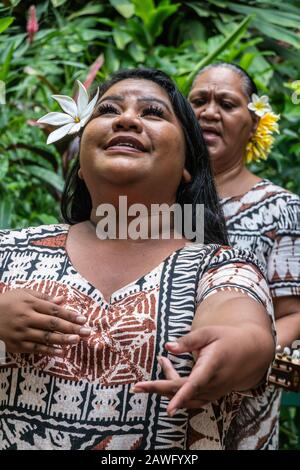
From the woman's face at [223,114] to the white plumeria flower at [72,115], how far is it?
2.34 ft

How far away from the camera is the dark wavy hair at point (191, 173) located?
1.46m

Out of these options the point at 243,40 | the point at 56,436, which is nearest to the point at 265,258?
the point at 56,436

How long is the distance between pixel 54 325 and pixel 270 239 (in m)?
1.05

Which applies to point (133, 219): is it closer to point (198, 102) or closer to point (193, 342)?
point (193, 342)

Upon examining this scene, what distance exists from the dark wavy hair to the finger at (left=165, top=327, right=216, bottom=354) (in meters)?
0.55

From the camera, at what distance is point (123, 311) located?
119 centimetres

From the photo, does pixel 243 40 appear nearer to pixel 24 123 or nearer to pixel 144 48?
pixel 144 48

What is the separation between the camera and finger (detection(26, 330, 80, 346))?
1.06 meters

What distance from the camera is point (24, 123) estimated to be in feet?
10.4

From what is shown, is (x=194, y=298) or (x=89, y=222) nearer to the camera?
(x=194, y=298)

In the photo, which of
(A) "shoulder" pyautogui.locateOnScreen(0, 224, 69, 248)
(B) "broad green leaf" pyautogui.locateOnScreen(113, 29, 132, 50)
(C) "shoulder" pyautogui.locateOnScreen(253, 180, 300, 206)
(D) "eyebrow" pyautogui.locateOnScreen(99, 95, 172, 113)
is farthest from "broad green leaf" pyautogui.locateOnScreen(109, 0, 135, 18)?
(A) "shoulder" pyautogui.locateOnScreen(0, 224, 69, 248)

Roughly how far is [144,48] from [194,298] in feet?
11.1

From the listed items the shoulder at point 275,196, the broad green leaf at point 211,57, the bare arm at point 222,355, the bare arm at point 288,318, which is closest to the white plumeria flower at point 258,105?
the shoulder at point 275,196

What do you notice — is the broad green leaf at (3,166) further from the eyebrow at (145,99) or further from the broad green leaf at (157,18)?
the broad green leaf at (157,18)
